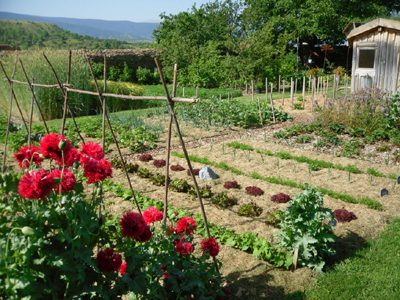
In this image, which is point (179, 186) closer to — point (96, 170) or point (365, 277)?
point (365, 277)

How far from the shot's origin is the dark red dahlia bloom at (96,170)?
218 centimetres

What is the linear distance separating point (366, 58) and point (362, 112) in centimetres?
580

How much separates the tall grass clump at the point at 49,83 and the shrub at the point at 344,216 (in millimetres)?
9314

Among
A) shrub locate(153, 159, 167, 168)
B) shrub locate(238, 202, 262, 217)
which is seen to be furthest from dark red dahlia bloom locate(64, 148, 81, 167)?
shrub locate(153, 159, 167, 168)

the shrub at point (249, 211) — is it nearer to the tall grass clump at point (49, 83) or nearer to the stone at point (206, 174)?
the stone at point (206, 174)

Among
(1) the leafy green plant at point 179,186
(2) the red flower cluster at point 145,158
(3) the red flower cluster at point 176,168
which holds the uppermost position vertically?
(2) the red flower cluster at point 145,158

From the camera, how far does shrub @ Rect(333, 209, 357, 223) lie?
4238 millimetres

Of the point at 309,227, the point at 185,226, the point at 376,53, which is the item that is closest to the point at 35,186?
the point at 185,226

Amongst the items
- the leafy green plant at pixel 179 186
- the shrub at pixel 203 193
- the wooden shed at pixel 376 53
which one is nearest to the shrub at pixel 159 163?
the leafy green plant at pixel 179 186

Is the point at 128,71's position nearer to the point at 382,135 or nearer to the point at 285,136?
the point at 285,136

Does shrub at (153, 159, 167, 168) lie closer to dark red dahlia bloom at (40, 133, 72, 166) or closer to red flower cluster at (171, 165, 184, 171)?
red flower cluster at (171, 165, 184, 171)

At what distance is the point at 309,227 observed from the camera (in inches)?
130

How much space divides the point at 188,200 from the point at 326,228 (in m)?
2.24

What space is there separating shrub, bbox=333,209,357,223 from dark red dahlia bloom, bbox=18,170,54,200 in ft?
12.1
